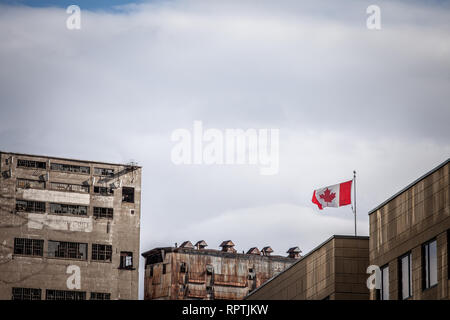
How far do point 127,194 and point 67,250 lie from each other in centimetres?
1293

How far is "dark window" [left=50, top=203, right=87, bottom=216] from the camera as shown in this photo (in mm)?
163500

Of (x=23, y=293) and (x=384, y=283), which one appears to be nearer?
(x=384, y=283)

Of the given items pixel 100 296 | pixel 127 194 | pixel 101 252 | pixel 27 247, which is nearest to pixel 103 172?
pixel 127 194

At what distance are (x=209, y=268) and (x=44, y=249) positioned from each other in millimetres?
25016

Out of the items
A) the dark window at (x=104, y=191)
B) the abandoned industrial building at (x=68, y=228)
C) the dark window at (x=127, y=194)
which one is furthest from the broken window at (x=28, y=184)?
the dark window at (x=127, y=194)

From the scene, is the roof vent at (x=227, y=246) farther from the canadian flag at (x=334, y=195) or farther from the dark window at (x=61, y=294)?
the canadian flag at (x=334, y=195)

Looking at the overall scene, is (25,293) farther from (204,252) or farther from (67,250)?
(204,252)

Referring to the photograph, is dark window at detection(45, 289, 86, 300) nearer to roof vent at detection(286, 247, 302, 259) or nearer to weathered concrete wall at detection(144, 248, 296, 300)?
weathered concrete wall at detection(144, 248, 296, 300)

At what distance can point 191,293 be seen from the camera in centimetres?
15588

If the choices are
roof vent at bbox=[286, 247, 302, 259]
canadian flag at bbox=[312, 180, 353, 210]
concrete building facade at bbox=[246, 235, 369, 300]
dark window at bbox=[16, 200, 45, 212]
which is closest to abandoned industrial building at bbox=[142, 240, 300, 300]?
roof vent at bbox=[286, 247, 302, 259]

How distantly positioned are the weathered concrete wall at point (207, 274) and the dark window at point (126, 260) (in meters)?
3.25

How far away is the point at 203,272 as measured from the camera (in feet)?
516

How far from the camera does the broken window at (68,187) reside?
163750 mm

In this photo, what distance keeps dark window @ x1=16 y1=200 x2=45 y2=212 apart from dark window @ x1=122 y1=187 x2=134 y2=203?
1252cm
